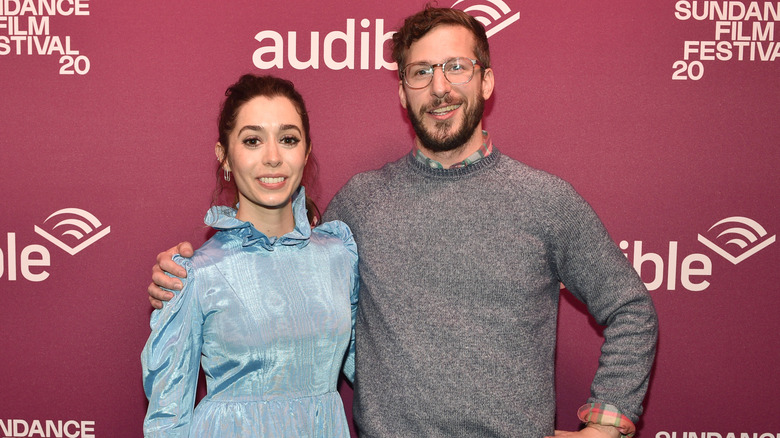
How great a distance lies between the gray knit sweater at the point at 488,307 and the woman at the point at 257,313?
0.42 ft

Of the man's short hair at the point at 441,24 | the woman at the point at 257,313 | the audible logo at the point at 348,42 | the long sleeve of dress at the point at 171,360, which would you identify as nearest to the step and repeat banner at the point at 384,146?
the audible logo at the point at 348,42

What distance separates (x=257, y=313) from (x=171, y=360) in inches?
8.0

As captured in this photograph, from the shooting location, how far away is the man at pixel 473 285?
62.0 inches

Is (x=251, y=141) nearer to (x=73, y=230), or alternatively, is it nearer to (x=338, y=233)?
(x=338, y=233)

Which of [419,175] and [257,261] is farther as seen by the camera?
[419,175]

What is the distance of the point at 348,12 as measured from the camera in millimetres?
2027

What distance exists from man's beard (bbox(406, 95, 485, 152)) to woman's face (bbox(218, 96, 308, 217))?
308 mm

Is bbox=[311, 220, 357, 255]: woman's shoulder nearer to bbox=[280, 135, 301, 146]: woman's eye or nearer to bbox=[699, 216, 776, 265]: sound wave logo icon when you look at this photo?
bbox=[280, 135, 301, 146]: woman's eye

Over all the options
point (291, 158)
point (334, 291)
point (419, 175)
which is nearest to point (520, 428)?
point (334, 291)

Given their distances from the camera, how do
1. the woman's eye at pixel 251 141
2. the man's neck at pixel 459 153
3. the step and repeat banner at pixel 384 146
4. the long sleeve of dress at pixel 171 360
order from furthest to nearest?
the step and repeat banner at pixel 384 146 → the man's neck at pixel 459 153 → the woman's eye at pixel 251 141 → the long sleeve of dress at pixel 171 360

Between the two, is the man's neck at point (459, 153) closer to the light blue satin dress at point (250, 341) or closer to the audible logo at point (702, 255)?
the light blue satin dress at point (250, 341)

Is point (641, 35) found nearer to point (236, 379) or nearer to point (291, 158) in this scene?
point (291, 158)

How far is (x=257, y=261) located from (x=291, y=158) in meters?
0.25

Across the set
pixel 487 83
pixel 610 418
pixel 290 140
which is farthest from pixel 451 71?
pixel 610 418
